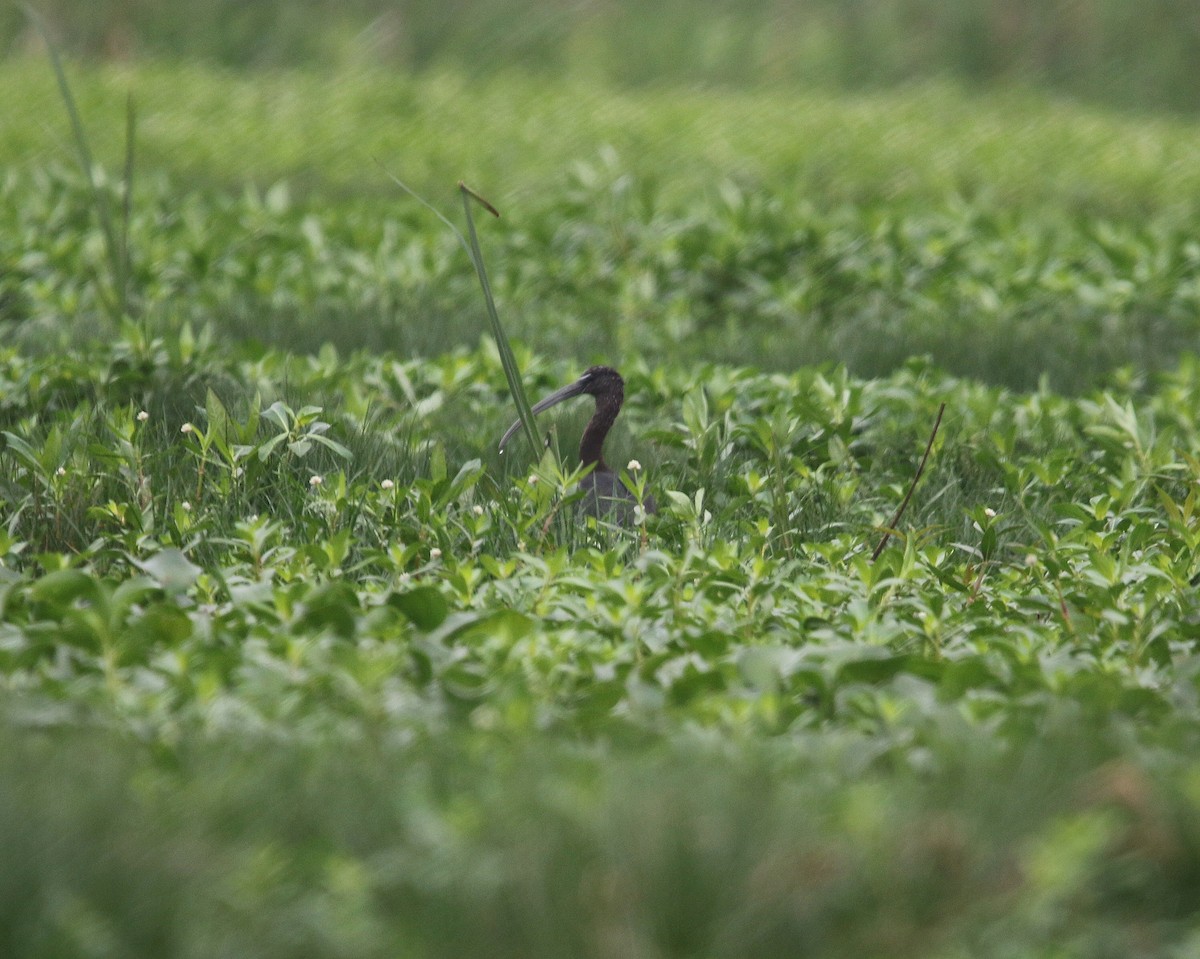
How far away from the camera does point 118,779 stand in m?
1.97

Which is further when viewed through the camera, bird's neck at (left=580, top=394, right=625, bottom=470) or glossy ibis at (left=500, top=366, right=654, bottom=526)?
bird's neck at (left=580, top=394, right=625, bottom=470)

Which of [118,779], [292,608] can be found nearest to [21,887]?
[118,779]

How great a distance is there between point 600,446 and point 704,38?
9.10 m

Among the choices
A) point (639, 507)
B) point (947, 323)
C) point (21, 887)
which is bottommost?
point (947, 323)

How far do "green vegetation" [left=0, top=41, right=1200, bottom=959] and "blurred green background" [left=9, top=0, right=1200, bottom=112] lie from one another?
477 centimetres

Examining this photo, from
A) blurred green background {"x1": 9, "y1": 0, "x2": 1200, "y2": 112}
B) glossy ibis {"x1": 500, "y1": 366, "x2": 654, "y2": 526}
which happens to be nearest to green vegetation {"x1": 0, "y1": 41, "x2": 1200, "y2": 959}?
glossy ibis {"x1": 500, "y1": 366, "x2": 654, "y2": 526}

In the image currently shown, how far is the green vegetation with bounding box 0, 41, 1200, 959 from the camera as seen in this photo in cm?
187

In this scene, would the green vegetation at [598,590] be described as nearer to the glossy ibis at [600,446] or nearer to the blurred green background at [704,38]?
the glossy ibis at [600,446]

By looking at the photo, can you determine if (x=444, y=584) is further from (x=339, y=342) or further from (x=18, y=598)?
(x=339, y=342)

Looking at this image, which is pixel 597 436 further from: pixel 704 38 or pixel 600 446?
pixel 704 38

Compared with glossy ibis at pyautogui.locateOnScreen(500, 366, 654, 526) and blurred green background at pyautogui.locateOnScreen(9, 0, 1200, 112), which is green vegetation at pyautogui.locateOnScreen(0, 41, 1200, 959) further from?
blurred green background at pyautogui.locateOnScreen(9, 0, 1200, 112)

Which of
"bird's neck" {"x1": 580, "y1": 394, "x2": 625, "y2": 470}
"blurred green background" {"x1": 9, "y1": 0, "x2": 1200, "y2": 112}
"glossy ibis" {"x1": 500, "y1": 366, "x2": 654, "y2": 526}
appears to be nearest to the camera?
"glossy ibis" {"x1": 500, "y1": 366, "x2": 654, "y2": 526}

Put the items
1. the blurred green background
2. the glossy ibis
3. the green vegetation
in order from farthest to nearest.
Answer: the blurred green background, the glossy ibis, the green vegetation

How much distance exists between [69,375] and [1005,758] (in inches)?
118
